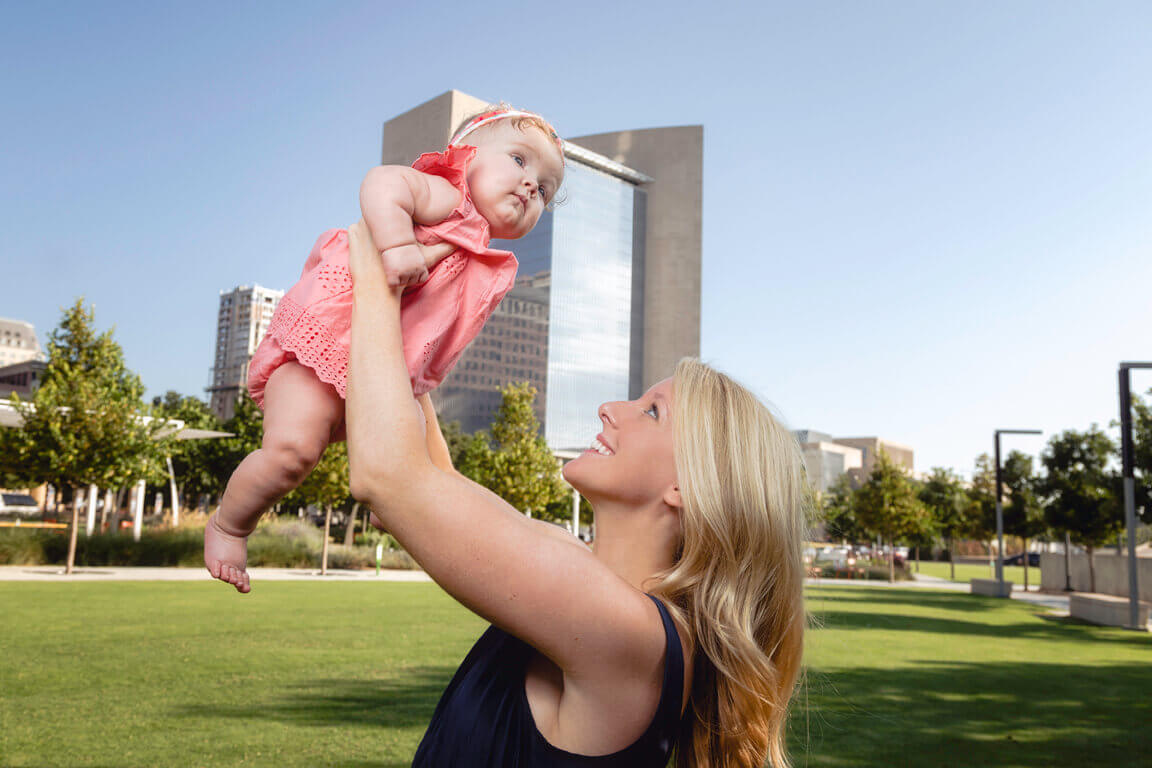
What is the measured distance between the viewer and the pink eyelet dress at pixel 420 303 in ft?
5.21

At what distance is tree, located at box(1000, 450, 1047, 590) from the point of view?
106ft

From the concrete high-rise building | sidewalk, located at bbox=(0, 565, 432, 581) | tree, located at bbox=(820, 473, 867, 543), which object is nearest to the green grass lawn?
sidewalk, located at bbox=(0, 565, 432, 581)

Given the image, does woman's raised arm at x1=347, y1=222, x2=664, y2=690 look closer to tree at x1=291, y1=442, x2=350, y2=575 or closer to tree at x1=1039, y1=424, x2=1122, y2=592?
tree at x1=291, y1=442, x2=350, y2=575

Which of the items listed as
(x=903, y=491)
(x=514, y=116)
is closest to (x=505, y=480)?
(x=903, y=491)

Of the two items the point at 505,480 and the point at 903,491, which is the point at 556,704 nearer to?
the point at 505,480

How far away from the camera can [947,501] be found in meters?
44.5

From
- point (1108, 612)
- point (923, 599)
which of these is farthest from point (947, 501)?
point (1108, 612)

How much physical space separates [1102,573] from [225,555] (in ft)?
110

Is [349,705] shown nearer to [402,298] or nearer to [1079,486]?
[402,298]

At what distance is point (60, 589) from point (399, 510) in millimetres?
17950

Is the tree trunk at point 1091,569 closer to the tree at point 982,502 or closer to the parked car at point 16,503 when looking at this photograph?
the tree at point 982,502

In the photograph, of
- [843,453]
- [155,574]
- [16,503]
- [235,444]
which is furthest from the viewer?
[843,453]

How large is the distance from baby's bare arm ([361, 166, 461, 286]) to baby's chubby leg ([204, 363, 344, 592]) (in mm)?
311

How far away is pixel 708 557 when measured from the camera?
168 cm
